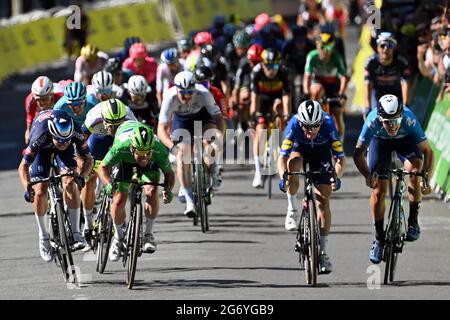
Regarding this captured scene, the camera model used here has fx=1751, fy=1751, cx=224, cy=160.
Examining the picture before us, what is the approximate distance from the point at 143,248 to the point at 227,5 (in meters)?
32.5

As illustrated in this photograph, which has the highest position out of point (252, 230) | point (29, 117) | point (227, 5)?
point (29, 117)

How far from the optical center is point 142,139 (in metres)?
15.0

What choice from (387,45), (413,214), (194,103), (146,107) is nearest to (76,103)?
(194,103)

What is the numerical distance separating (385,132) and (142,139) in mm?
2259

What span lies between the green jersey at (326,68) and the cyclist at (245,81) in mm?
691

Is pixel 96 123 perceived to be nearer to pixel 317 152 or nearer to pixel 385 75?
pixel 317 152

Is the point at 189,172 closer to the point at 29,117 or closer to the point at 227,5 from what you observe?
the point at 29,117

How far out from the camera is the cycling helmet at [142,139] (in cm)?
1495

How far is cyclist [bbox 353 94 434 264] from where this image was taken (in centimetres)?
1537

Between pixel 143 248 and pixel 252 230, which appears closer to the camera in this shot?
pixel 143 248

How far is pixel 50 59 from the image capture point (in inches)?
1505

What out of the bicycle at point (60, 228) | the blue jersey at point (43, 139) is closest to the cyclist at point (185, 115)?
the blue jersey at point (43, 139)

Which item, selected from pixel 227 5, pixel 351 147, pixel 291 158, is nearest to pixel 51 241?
pixel 291 158

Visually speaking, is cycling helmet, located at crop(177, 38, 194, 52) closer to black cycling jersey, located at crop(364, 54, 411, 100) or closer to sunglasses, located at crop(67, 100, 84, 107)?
black cycling jersey, located at crop(364, 54, 411, 100)
